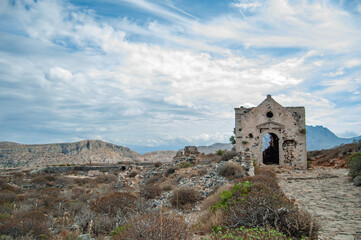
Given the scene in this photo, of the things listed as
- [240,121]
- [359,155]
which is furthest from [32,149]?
[359,155]

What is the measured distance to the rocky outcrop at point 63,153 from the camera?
56.0 meters

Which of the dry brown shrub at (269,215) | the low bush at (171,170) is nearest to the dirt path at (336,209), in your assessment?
the dry brown shrub at (269,215)

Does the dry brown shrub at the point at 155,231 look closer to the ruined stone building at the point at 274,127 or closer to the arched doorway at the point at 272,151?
the ruined stone building at the point at 274,127

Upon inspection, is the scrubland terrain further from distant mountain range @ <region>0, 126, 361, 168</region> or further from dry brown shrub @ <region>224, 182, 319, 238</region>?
distant mountain range @ <region>0, 126, 361, 168</region>

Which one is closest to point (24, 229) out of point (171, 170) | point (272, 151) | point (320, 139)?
point (171, 170)

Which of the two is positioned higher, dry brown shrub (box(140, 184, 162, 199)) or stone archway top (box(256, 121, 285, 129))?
stone archway top (box(256, 121, 285, 129))

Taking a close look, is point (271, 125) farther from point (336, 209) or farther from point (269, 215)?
point (269, 215)

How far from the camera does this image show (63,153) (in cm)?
6316

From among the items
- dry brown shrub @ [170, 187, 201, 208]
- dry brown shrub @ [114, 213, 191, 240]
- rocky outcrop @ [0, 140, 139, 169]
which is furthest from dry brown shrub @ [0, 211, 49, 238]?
rocky outcrop @ [0, 140, 139, 169]

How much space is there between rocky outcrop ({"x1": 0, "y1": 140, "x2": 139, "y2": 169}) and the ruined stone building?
33.8 meters

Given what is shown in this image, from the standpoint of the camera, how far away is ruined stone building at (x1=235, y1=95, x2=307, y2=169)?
943 inches

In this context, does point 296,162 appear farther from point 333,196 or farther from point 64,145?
point 64,145

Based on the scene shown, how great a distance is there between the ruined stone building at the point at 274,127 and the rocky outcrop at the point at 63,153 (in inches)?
1331

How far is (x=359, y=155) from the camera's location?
1330cm
